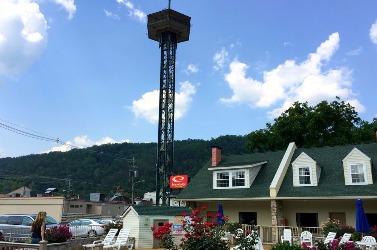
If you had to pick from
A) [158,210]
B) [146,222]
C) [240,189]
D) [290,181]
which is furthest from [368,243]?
[158,210]

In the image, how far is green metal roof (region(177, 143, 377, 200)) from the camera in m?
22.6

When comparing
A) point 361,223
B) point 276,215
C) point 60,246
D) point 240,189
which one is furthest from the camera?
point 240,189

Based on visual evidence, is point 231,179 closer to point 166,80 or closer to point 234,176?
point 234,176

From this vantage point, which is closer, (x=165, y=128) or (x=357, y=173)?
(x=357, y=173)

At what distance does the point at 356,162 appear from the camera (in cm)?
2319

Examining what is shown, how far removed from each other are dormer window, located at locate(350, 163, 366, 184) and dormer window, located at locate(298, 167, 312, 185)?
2.60 m

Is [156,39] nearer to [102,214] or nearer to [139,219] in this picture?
[102,214]

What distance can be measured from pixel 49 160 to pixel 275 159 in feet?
218

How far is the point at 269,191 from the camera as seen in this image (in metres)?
24.6

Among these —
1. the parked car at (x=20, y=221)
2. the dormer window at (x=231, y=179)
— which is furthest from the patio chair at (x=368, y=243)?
the parked car at (x=20, y=221)

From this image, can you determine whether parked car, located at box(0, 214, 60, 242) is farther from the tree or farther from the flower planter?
the tree

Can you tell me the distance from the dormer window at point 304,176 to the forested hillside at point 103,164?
153 feet

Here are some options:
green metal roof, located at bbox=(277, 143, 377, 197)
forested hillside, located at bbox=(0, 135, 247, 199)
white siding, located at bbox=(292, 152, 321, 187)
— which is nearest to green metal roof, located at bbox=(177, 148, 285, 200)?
green metal roof, located at bbox=(277, 143, 377, 197)

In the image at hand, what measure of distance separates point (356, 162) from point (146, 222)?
1339 cm
